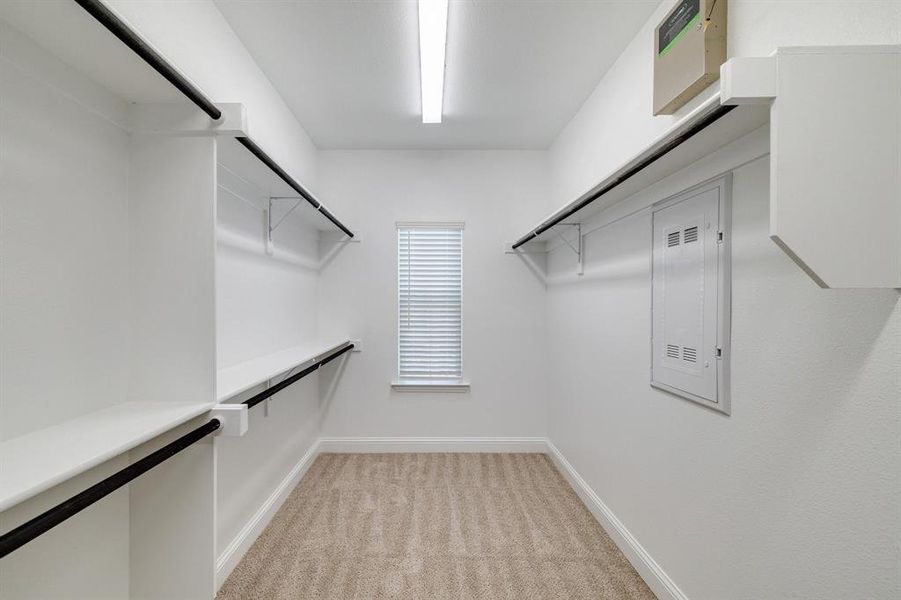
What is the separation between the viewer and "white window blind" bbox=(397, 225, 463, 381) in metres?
3.48

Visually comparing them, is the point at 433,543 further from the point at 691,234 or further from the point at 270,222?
the point at 270,222

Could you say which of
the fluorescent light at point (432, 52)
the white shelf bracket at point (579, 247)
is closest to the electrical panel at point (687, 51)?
the fluorescent light at point (432, 52)

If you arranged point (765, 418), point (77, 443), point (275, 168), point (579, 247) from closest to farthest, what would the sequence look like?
point (77, 443) < point (765, 418) < point (275, 168) < point (579, 247)

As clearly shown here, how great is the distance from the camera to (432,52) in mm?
2004

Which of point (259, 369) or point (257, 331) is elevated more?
point (257, 331)

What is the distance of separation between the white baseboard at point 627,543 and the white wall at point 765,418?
58 mm

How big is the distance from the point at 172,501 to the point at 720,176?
2200 mm

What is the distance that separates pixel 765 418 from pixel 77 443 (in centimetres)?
191

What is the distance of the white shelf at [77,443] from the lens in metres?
0.71

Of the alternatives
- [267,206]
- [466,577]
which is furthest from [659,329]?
[267,206]

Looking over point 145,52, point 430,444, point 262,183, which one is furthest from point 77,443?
point 430,444

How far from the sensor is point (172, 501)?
1.22 metres

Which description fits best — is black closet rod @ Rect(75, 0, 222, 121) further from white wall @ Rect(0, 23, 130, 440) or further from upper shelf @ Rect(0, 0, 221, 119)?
white wall @ Rect(0, 23, 130, 440)

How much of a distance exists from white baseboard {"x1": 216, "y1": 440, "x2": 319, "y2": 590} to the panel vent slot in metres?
2.58
